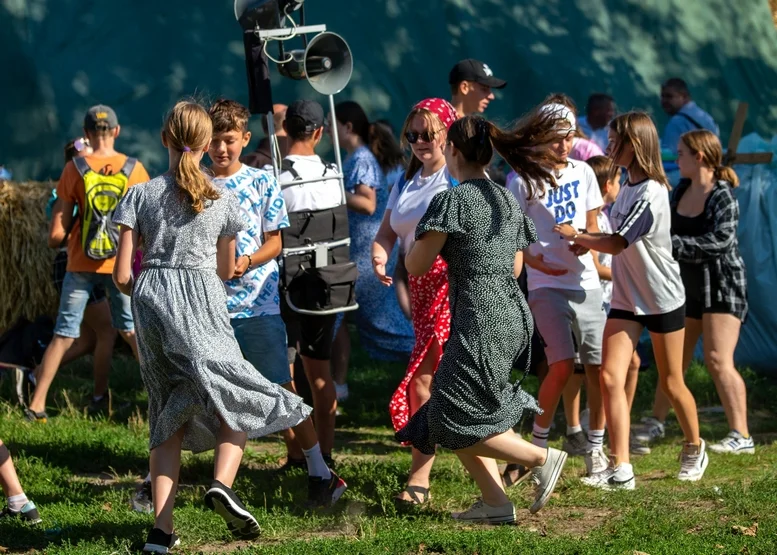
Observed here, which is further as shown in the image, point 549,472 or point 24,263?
point 24,263

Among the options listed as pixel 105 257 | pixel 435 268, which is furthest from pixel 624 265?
pixel 105 257

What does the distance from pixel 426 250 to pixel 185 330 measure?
1.07 m

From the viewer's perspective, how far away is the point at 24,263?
9281 mm

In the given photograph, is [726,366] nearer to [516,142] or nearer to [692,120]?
[516,142]

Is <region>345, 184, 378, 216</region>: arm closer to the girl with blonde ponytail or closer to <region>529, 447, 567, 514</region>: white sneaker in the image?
the girl with blonde ponytail

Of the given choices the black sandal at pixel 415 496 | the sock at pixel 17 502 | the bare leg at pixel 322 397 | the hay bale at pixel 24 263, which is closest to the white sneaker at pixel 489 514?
the black sandal at pixel 415 496

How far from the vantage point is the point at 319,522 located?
5406 mm

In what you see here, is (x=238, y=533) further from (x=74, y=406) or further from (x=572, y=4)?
(x=572, y=4)

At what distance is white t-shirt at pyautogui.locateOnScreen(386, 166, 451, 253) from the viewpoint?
5699 mm

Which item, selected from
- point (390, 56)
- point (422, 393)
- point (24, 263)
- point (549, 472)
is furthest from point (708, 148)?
point (24, 263)

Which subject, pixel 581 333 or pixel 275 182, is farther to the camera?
pixel 581 333

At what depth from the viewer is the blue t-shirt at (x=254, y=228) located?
18.9 feet

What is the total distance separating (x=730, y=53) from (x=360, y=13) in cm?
374

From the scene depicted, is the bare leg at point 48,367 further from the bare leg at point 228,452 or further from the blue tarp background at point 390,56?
the blue tarp background at point 390,56
